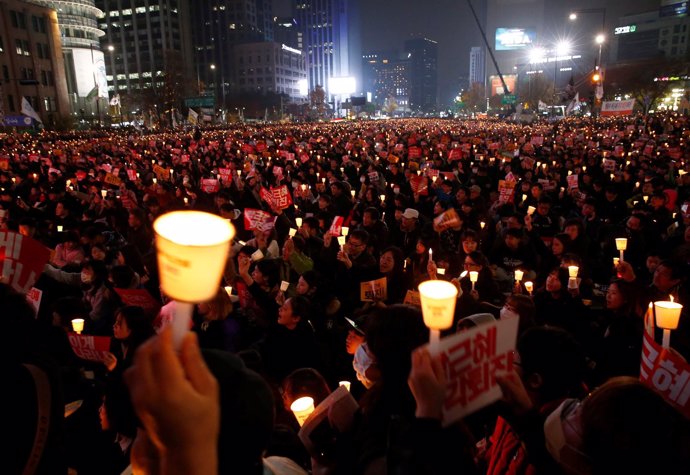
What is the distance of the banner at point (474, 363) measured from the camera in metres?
A: 1.72

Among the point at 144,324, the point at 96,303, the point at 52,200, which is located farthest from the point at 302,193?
the point at 144,324

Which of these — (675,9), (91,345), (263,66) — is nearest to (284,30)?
(263,66)

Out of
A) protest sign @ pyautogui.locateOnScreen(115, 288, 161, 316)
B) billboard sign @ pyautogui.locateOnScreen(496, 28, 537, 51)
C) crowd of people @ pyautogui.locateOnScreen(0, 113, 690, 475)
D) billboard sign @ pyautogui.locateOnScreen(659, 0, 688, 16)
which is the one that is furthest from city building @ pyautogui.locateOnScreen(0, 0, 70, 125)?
billboard sign @ pyautogui.locateOnScreen(496, 28, 537, 51)

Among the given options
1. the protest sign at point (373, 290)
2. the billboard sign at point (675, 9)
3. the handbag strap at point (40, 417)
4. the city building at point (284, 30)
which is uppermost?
the city building at point (284, 30)

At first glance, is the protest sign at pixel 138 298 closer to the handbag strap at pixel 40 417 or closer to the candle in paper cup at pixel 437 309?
the handbag strap at pixel 40 417

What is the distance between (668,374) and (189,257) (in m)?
2.91

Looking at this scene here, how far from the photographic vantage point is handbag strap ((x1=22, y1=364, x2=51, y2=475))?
1.80 metres

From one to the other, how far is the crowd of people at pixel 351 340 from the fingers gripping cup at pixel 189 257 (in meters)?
0.13

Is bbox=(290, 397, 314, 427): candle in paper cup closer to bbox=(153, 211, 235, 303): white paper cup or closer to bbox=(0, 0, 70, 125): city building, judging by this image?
bbox=(153, 211, 235, 303): white paper cup

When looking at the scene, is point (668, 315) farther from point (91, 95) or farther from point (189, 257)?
point (91, 95)

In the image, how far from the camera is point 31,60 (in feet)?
217

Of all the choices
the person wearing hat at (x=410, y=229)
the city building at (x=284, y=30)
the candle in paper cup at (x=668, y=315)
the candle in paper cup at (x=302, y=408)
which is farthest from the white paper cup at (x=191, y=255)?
the city building at (x=284, y=30)

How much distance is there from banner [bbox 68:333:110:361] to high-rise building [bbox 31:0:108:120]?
9422cm

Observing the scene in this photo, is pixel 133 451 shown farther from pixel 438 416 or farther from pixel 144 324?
pixel 144 324
